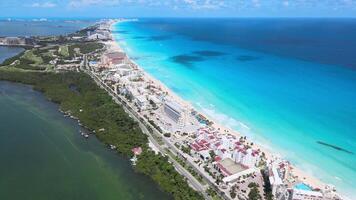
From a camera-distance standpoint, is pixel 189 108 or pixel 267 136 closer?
pixel 267 136

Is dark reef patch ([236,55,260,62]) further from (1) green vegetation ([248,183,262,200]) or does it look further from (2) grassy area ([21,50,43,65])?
(1) green vegetation ([248,183,262,200])

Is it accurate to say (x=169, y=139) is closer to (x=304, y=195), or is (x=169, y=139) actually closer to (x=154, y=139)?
(x=154, y=139)

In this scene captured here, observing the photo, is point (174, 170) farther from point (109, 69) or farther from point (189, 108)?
point (109, 69)

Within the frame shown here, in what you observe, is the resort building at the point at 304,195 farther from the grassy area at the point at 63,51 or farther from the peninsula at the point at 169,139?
the grassy area at the point at 63,51

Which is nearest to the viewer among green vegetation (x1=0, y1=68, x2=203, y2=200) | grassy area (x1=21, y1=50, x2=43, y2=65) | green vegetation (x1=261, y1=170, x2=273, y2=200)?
green vegetation (x1=261, y1=170, x2=273, y2=200)

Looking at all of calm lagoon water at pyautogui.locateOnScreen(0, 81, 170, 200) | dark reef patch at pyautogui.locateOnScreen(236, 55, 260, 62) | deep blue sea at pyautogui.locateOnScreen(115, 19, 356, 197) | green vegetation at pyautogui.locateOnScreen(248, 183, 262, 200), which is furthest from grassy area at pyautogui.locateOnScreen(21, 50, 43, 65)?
green vegetation at pyautogui.locateOnScreen(248, 183, 262, 200)

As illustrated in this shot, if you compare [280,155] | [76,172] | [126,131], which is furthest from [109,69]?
[280,155]
